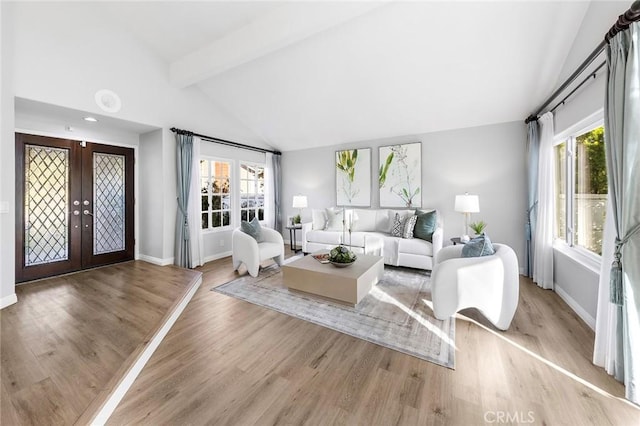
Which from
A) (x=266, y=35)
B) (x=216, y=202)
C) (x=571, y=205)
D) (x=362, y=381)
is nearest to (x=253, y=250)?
(x=216, y=202)

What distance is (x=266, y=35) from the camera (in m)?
2.97

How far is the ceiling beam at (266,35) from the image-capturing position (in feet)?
8.32

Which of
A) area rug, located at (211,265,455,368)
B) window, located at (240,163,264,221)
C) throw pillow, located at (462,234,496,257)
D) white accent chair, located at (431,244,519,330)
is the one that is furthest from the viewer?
window, located at (240,163,264,221)

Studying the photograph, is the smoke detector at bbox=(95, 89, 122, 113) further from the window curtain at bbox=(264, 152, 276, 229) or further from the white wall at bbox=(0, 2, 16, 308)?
the window curtain at bbox=(264, 152, 276, 229)

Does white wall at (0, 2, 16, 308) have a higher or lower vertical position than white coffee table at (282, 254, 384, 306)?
higher

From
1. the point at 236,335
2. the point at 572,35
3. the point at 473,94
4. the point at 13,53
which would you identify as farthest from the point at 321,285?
the point at 13,53

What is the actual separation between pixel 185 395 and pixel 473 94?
465cm

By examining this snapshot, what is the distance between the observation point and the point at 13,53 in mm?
2703

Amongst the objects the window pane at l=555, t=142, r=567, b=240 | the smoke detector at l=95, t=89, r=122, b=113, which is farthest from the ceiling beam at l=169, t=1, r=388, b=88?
the window pane at l=555, t=142, r=567, b=240

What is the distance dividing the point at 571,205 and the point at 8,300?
20.8 feet

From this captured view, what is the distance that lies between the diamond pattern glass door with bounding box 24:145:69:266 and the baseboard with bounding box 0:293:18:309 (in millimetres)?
978

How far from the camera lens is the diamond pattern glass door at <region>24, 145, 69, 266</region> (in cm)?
340

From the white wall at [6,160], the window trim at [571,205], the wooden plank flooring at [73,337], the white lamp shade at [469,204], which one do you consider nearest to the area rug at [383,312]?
the wooden plank flooring at [73,337]

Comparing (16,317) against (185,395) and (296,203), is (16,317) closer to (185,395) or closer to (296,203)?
(185,395)
